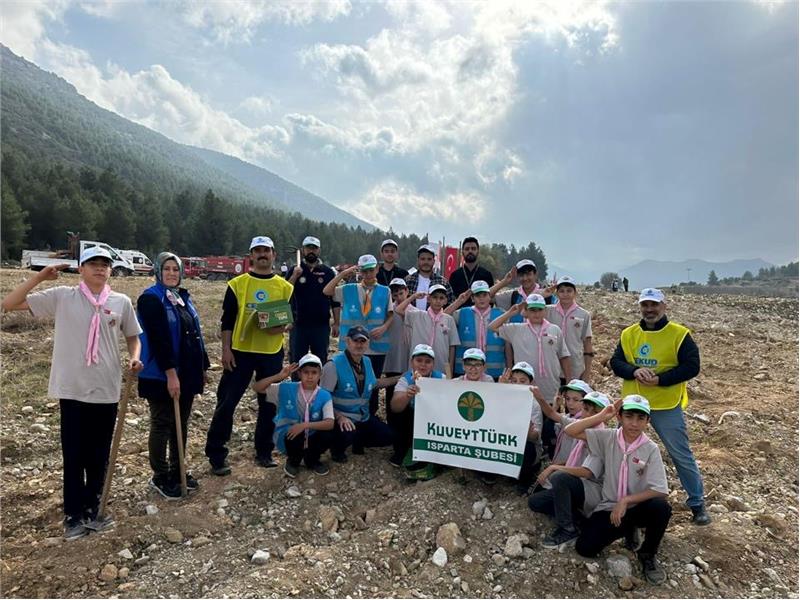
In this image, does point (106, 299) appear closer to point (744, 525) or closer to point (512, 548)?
point (512, 548)

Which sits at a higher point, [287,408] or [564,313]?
[564,313]

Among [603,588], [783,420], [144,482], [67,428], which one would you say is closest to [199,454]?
[144,482]

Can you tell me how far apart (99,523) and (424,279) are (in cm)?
509

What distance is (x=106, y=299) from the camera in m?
4.96

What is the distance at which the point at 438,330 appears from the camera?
7.11 metres

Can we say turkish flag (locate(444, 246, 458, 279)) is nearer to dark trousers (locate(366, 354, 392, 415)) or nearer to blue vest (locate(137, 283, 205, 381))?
dark trousers (locate(366, 354, 392, 415))

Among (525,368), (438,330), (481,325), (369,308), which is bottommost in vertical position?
(525,368)

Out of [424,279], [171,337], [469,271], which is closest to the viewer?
[171,337]

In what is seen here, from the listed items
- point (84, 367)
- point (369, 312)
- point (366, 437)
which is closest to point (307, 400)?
point (366, 437)

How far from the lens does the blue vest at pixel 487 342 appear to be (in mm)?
7051

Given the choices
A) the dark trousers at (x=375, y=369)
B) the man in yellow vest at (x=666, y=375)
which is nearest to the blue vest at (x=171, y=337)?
the dark trousers at (x=375, y=369)

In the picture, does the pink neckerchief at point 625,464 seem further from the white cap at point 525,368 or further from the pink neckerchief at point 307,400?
the pink neckerchief at point 307,400

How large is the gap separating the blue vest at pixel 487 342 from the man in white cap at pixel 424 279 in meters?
0.58

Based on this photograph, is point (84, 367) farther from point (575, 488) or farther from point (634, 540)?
point (634, 540)
